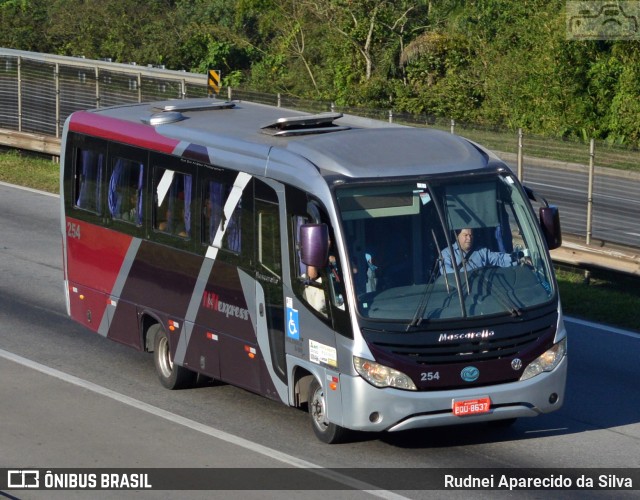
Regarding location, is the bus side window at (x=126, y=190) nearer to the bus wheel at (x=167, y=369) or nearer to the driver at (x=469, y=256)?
the bus wheel at (x=167, y=369)

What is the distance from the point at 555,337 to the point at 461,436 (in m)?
1.34

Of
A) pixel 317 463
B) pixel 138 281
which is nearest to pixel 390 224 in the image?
pixel 317 463

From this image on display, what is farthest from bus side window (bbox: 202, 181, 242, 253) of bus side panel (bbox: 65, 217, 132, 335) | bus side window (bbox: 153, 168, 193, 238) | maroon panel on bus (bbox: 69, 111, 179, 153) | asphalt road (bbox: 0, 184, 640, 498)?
asphalt road (bbox: 0, 184, 640, 498)

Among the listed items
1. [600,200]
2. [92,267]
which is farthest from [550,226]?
[600,200]

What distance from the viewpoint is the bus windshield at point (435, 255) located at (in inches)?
436

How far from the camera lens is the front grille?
10.9 meters

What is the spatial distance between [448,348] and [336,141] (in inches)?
88.5

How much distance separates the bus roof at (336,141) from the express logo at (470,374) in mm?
1779

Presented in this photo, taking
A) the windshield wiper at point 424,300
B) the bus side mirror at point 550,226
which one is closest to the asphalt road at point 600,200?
the bus side mirror at point 550,226

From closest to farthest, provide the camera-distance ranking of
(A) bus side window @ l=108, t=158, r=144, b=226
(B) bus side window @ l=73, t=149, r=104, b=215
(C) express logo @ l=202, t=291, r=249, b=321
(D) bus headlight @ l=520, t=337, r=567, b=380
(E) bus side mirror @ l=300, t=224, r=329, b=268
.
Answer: (E) bus side mirror @ l=300, t=224, r=329, b=268 → (D) bus headlight @ l=520, t=337, r=567, b=380 → (C) express logo @ l=202, t=291, r=249, b=321 → (A) bus side window @ l=108, t=158, r=144, b=226 → (B) bus side window @ l=73, t=149, r=104, b=215

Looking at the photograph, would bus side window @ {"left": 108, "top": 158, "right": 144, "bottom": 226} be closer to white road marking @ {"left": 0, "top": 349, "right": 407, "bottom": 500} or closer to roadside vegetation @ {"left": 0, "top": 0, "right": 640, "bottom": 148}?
white road marking @ {"left": 0, "top": 349, "right": 407, "bottom": 500}

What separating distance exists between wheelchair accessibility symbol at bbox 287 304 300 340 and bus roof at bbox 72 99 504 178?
1309 mm

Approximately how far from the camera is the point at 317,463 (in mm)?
11203

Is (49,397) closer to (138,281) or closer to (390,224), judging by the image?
(138,281)
